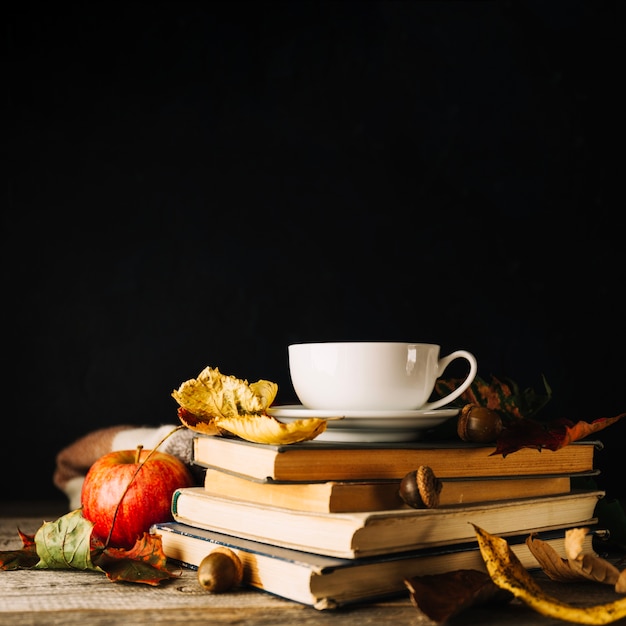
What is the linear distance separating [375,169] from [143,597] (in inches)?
45.3

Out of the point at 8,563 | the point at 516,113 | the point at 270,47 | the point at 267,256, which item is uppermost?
the point at 270,47

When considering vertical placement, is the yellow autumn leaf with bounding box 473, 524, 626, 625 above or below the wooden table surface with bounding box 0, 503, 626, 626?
above

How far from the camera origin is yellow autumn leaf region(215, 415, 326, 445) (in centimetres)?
80

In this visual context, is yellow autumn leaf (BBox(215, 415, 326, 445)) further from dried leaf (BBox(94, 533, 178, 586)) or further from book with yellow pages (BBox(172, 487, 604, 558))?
dried leaf (BBox(94, 533, 178, 586))

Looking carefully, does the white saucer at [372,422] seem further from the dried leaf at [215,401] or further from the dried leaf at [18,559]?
the dried leaf at [18,559]

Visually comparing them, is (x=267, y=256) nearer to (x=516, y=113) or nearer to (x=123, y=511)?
(x=516, y=113)

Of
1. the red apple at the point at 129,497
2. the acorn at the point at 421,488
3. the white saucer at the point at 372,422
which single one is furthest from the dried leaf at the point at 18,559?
the acorn at the point at 421,488

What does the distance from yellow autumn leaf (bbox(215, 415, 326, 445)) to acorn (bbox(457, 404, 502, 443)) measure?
0.67ft

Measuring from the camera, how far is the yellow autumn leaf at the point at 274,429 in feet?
2.61

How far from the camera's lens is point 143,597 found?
82 cm

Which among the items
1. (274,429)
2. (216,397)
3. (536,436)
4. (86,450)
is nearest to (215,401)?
(216,397)

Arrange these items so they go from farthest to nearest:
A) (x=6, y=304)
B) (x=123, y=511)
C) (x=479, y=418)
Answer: (x=6, y=304), (x=123, y=511), (x=479, y=418)

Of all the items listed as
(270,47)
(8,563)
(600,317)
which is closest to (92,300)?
(270,47)

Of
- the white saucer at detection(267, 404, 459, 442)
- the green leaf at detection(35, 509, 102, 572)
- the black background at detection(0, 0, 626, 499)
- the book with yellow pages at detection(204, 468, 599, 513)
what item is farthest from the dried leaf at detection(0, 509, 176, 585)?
the black background at detection(0, 0, 626, 499)
